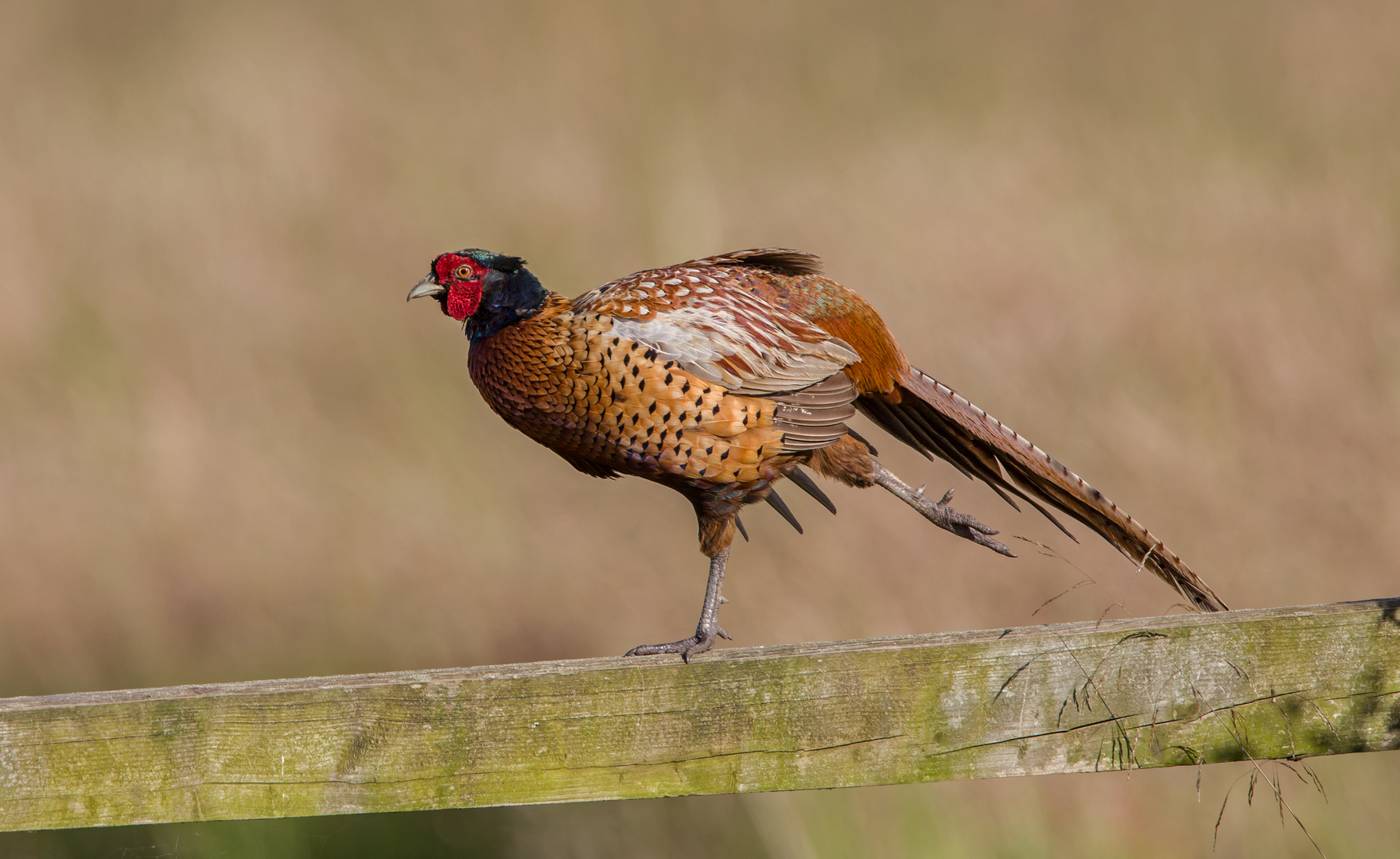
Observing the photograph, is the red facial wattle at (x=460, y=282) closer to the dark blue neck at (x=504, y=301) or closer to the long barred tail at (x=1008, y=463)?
the dark blue neck at (x=504, y=301)

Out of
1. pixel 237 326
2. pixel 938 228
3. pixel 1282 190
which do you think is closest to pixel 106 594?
pixel 237 326

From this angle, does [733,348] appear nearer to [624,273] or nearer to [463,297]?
[463,297]

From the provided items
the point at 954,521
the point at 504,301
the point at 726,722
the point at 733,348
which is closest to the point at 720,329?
the point at 733,348

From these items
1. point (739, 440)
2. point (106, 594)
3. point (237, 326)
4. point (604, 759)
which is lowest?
point (106, 594)

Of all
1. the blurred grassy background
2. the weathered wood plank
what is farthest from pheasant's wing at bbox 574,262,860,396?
the blurred grassy background

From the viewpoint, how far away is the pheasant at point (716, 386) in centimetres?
252

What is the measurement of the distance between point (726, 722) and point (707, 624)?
28.2 inches

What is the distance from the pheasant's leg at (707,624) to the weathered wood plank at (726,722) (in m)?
0.63

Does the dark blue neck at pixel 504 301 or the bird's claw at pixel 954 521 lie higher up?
the dark blue neck at pixel 504 301

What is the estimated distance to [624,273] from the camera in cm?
541

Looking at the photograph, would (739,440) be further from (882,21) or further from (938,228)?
(882,21)

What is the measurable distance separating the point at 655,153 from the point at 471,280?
3.54 metres

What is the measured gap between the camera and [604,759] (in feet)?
6.75

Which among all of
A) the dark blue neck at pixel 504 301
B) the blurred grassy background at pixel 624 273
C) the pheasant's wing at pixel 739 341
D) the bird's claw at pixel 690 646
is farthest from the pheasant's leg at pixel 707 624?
the blurred grassy background at pixel 624 273
